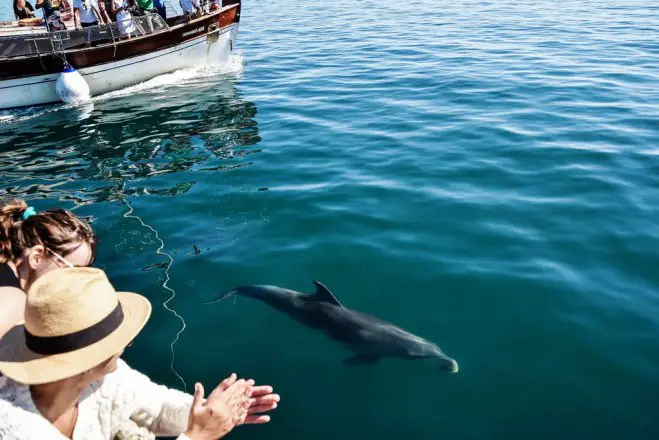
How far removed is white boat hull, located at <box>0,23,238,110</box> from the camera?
16109mm

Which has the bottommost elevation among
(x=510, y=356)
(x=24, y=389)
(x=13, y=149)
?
(x=510, y=356)

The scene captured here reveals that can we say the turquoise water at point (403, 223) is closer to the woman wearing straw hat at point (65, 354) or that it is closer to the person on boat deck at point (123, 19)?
the person on boat deck at point (123, 19)

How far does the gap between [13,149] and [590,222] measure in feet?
40.9

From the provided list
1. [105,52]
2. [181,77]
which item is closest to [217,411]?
[105,52]

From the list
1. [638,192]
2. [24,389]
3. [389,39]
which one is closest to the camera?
[24,389]

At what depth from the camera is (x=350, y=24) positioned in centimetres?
Answer: 2947

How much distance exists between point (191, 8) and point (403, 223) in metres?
16.0

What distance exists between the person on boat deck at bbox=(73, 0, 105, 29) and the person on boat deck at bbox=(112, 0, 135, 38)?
0.58m

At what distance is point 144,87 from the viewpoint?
18.3 m

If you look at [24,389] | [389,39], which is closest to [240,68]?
[389,39]

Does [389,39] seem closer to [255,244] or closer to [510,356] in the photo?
[255,244]

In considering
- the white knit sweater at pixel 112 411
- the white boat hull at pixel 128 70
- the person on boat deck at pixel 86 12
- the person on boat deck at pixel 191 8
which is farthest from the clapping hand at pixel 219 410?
the person on boat deck at pixel 191 8

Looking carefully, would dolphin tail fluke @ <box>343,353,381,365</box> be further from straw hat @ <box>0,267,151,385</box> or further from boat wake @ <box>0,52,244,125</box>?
boat wake @ <box>0,52,244,125</box>

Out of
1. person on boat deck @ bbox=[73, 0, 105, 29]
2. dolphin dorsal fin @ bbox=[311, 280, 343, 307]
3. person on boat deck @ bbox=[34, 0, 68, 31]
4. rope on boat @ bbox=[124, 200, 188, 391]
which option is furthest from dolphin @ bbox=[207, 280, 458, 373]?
person on boat deck @ bbox=[73, 0, 105, 29]
